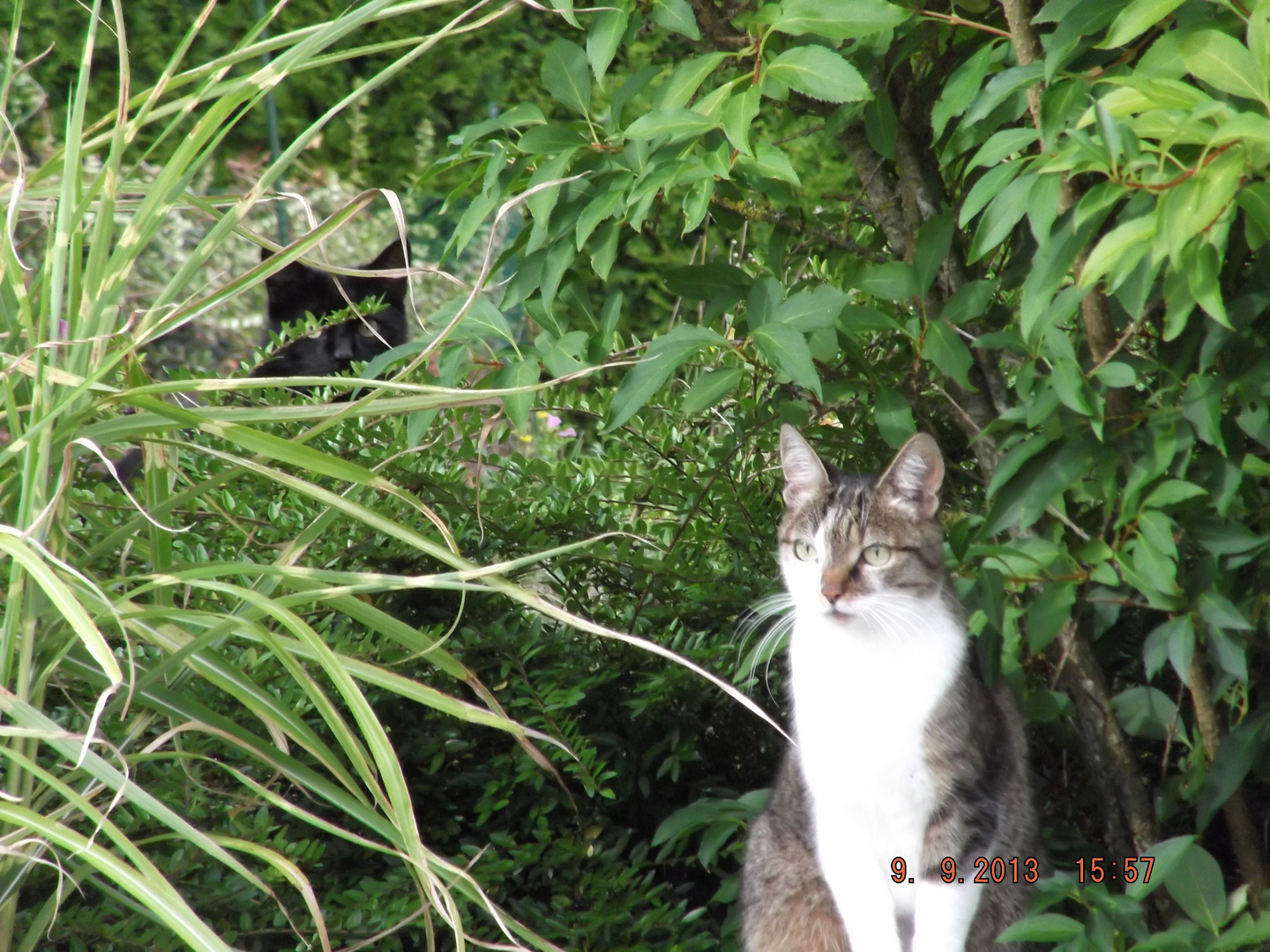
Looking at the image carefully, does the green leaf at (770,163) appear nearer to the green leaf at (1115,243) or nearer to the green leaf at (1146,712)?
the green leaf at (1115,243)

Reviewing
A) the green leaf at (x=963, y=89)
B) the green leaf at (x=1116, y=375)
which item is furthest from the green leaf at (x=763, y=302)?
the green leaf at (x=1116, y=375)

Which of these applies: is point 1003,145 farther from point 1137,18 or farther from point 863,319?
point 863,319

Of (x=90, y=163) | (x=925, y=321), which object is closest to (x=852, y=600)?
(x=925, y=321)

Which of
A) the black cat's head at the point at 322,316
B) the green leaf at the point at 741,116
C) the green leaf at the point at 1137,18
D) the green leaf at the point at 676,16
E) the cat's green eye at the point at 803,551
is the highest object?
the green leaf at the point at 676,16

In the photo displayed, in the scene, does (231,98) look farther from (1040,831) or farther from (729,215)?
(1040,831)

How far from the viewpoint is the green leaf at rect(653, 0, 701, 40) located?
5.47 ft

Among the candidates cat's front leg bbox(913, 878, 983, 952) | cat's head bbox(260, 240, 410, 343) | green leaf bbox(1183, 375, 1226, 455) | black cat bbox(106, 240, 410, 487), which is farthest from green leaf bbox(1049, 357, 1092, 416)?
cat's head bbox(260, 240, 410, 343)

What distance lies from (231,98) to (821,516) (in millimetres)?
1233

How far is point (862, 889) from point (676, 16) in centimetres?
141

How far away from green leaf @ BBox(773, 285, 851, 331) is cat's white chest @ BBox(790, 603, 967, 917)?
23.1 inches

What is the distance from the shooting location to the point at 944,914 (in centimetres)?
190

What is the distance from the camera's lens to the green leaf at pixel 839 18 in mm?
1517

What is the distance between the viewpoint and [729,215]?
2.19m
